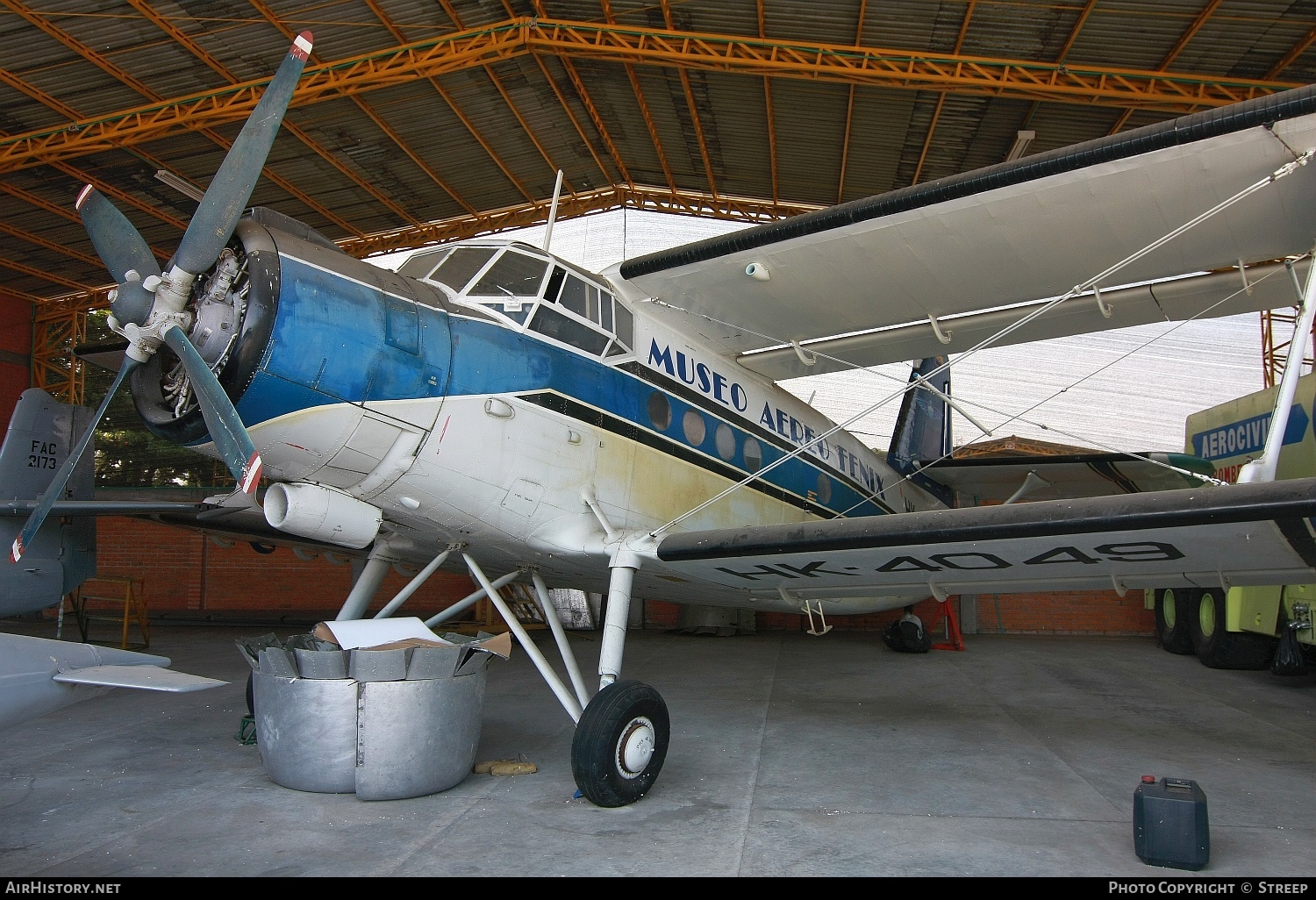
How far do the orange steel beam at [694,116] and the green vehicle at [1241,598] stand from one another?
29.1 feet

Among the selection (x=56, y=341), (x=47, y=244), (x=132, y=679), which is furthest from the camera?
(x=56, y=341)

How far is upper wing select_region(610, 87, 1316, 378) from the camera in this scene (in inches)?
207

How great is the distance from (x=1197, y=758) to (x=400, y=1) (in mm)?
12607

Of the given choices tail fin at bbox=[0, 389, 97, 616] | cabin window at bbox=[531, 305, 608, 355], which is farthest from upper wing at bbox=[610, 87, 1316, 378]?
tail fin at bbox=[0, 389, 97, 616]

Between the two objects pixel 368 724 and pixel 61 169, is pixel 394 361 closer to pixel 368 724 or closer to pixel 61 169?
pixel 368 724

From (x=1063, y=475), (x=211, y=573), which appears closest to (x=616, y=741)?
(x=1063, y=475)

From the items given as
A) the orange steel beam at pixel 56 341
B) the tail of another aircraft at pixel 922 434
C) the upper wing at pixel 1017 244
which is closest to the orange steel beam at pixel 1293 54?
the tail of another aircraft at pixel 922 434

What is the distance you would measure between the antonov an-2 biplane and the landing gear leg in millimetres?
16

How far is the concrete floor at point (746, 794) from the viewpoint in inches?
151

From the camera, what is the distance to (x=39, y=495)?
34.9 ft

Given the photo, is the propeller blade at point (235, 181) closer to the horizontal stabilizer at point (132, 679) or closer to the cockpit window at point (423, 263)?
the cockpit window at point (423, 263)

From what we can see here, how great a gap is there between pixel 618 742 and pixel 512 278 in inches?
124
